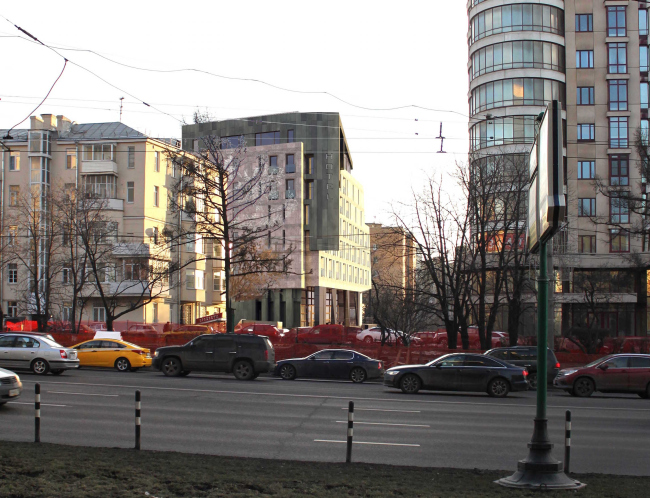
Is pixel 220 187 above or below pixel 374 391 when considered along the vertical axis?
above

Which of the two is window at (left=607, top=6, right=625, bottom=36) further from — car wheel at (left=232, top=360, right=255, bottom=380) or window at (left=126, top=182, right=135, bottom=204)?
car wheel at (left=232, top=360, right=255, bottom=380)

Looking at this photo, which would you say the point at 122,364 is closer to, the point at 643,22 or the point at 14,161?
the point at 14,161

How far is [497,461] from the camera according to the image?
1153cm

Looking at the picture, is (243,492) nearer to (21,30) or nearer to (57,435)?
(57,435)

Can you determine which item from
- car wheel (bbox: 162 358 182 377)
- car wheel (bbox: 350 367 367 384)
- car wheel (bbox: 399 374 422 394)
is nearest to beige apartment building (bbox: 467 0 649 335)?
car wheel (bbox: 350 367 367 384)

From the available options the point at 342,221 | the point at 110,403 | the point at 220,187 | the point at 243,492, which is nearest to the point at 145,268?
the point at 220,187

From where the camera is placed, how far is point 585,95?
2265 inches

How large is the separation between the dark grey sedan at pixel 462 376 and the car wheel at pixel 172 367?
8.69 meters

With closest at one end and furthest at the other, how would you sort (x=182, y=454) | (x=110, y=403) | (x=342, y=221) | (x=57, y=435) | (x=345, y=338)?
(x=182, y=454)
(x=57, y=435)
(x=110, y=403)
(x=345, y=338)
(x=342, y=221)

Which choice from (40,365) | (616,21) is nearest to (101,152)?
(40,365)

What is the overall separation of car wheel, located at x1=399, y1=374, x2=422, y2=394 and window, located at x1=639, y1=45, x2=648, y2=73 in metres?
44.1

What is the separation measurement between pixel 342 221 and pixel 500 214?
44.2 meters

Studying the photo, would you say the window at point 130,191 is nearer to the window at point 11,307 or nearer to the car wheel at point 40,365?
the window at point 11,307

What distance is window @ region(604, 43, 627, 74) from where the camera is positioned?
2256 inches
